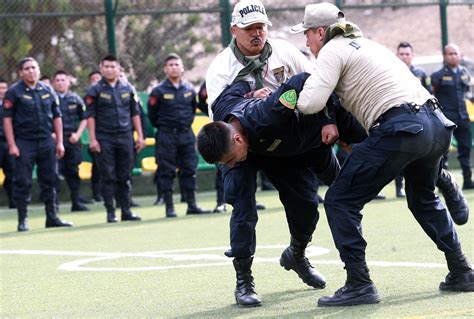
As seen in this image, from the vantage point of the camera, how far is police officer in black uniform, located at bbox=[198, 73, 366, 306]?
22.9 feet

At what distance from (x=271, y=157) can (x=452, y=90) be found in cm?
995

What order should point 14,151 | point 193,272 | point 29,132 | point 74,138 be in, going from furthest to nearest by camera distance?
point 74,138, point 29,132, point 14,151, point 193,272

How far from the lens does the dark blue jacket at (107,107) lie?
15.6m

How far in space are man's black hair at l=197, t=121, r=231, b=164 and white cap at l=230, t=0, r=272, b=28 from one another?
38.2 inches

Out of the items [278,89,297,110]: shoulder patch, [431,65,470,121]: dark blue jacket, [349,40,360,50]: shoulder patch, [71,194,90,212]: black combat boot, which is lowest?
[71,194,90,212]: black combat boot

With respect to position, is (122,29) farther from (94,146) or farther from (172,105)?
(94,146)

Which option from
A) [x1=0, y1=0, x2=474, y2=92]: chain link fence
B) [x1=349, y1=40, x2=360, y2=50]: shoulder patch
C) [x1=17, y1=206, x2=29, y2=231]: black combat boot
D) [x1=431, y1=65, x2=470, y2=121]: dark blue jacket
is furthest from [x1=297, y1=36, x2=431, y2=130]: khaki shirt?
[x1=0, y1=0, x2=474, y2=92]: chain link fence

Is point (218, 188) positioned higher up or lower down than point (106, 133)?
lower down

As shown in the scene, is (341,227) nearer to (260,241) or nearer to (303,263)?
(303,263)

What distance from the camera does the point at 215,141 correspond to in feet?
22.8

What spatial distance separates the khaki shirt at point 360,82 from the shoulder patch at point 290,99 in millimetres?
53

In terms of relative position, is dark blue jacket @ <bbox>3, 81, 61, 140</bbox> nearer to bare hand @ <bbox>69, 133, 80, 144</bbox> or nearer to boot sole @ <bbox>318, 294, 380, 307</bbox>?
bare hand @ <bbox>69, 133, 80, 144</bbox>

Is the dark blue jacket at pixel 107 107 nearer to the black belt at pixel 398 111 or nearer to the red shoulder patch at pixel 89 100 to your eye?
the red shoulder patch at pixel 89 100

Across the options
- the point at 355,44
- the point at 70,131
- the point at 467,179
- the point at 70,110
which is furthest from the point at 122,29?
the point at 355,44
